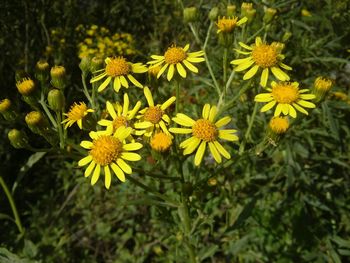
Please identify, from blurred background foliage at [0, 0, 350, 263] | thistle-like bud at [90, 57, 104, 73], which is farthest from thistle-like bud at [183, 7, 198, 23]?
thistle-like bud at [90, 57, 104, 73]

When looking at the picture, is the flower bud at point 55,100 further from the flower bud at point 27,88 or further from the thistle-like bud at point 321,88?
the thistle-like bud at point 321,88

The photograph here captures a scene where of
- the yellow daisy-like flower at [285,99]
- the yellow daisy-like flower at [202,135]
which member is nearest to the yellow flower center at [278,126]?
the yellow daisy-like flower at [285,99]

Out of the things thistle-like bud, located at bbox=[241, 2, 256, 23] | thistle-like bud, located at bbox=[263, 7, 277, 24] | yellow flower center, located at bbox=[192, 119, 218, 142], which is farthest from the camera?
thistle-like bud, located at bbox=[263, 7, 277, 24]

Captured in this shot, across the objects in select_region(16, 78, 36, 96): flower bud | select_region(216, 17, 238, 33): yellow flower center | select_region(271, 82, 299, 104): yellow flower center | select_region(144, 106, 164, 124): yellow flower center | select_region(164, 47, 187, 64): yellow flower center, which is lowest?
select_region(144, 106, 164, 124): yellow flower center

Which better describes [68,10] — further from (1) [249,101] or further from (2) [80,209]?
(1) [249,101]

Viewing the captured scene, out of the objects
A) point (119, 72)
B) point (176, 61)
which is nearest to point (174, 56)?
point (176, 61)

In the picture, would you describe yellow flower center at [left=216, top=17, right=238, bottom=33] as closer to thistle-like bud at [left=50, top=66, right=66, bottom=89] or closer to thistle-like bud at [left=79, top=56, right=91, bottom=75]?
thistle-like bud at [left=79, top=56, right=91, bottom=75]
